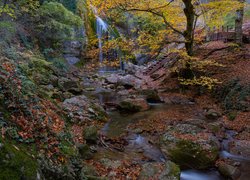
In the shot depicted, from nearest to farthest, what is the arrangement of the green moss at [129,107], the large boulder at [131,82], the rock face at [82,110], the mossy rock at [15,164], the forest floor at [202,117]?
the mossy rock at [15,164] → the forest floor at [202,117] → the rock face at [82,110] → the green moss at [129,107] → the large boulder at [131,82]

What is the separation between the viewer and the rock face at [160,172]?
5.38m

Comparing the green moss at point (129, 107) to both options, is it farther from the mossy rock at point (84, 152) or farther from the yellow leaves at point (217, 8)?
the yellow leaves at point (217, 8)

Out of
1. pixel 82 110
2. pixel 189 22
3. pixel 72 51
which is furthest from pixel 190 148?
pixel 72 51

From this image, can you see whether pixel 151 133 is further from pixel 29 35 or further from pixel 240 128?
pixel 29 35

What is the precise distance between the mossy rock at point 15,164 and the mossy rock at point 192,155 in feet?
14.6

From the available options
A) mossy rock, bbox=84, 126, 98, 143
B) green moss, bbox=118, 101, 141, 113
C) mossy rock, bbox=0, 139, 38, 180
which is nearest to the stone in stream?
mossy rock, bbox=84, 126, 98, 143

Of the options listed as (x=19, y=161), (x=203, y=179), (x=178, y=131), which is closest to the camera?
(x=19, y=161)

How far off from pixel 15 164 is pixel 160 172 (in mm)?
3571

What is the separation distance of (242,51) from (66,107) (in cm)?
1023

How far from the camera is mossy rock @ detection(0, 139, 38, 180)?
2.77 meters

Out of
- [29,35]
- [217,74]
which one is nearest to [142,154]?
[217,74]

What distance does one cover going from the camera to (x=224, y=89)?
11367 mm

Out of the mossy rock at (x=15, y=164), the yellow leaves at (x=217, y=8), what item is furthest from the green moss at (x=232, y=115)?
the mossy rock at (x=15, y=164)

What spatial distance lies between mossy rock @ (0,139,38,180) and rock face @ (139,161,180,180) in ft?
9.74
